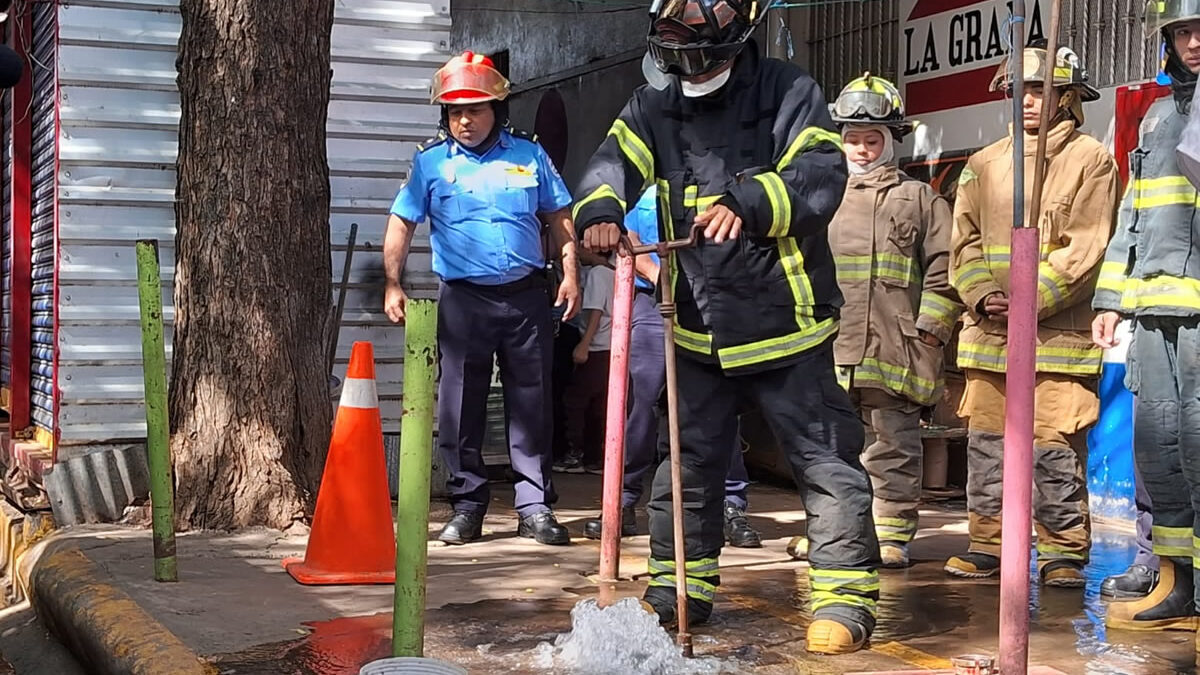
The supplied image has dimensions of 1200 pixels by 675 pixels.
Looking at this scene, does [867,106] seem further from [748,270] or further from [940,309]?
[748,270]

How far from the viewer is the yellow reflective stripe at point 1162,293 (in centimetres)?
470

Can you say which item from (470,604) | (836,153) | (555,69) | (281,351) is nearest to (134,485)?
(281,351)

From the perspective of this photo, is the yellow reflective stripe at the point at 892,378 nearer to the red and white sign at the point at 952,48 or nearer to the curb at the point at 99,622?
the red and white sign at the point at 952,48

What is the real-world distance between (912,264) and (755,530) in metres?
1.64

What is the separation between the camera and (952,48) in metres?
8.76

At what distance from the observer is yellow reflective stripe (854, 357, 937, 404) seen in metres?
6.26

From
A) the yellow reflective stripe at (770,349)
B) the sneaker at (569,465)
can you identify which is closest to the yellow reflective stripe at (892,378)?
the yellow reflective stripe at (770,349)

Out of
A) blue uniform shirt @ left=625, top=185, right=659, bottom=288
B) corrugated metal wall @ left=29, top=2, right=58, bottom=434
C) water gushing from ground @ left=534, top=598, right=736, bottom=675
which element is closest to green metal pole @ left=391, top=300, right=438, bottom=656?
water gushing from ground @ left=534, top=598, right=736, bottom=675

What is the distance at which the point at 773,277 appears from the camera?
465cm

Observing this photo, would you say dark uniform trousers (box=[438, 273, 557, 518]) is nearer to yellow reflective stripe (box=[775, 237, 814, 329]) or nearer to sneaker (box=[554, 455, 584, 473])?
yellow reflective stripe (box=[775, 237, 814, 329])

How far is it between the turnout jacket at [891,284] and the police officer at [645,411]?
2.85ft

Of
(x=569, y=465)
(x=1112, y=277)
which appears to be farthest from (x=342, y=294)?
(x=1112, y=277)

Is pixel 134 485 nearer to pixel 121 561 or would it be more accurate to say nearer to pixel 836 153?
pixel 121 561

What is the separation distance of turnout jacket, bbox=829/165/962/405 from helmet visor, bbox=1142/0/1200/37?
1.64 metres
